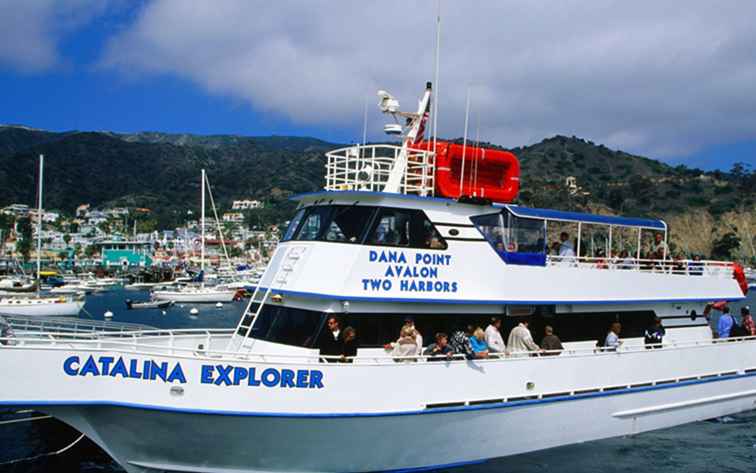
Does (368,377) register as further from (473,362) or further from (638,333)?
(638,333)

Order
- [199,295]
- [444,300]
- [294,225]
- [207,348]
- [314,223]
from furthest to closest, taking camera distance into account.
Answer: [199,295], [294,225], [207,348], [314,223], [444,300]

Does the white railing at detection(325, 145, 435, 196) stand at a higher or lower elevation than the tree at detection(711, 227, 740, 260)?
lower

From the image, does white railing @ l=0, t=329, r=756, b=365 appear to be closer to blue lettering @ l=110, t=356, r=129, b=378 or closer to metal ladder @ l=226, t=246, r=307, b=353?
blue lettering @ l=110, t=356, r=129, b=378

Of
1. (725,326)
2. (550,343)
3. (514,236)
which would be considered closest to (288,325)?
(514,236)

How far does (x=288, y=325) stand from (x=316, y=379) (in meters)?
1.67

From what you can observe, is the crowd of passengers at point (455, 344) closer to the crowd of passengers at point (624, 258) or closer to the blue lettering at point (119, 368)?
the crowd of passengers at point (624, 258)

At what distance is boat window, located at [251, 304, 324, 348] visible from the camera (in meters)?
9.84

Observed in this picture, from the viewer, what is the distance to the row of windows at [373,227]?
398 inches

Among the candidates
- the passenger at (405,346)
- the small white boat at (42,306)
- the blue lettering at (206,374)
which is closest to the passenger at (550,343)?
the passenger at (405,346)

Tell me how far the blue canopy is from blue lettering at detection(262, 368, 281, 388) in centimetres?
A: 507

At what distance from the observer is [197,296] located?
5303 centimetres

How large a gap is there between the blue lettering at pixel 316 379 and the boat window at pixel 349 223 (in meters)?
2.21

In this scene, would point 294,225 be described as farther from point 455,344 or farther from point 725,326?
point 725,326

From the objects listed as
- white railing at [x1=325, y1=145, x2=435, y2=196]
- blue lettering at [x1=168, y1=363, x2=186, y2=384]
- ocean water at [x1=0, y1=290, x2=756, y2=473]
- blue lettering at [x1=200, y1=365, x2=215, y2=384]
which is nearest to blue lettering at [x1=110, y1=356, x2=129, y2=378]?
blue lettering at [x1=168, y1=363, x2=186, y2=384]
